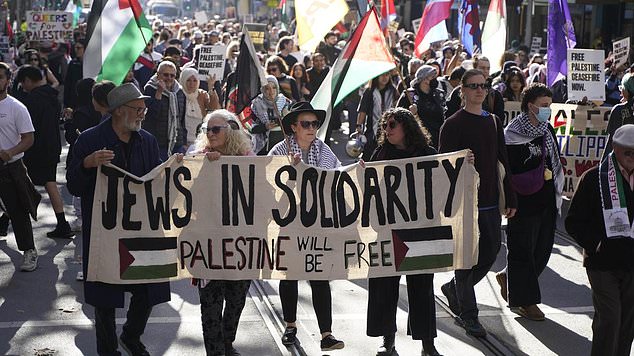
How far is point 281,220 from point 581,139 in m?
6.55

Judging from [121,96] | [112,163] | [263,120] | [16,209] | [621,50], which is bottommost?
[16,209]

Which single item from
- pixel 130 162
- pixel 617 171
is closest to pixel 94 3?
pixel 130 162

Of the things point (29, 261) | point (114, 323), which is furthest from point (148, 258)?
point (29, 261)

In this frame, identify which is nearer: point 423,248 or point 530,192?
point 423,248

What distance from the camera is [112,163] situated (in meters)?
6.31

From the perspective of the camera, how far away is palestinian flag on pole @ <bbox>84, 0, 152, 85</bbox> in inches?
386

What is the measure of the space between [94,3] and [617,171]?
235 inches

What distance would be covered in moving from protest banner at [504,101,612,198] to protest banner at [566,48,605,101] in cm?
96

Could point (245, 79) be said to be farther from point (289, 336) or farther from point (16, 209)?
point (289, 336)

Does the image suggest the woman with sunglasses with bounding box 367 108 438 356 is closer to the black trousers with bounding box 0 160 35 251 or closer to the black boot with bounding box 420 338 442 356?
the black boot with bounding box 420 338 442 356

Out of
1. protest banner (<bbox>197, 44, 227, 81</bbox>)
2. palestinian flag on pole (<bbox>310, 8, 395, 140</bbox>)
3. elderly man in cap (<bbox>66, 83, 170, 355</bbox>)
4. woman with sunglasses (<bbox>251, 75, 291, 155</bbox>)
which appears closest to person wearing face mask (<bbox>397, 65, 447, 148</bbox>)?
woman with sunglasses (<bbox>251, 75, 291, 155</bbox>)

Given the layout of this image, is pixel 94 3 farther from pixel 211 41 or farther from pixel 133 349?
pixel 211 41

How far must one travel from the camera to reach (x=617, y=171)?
235 inches

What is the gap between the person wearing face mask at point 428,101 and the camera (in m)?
11.8
